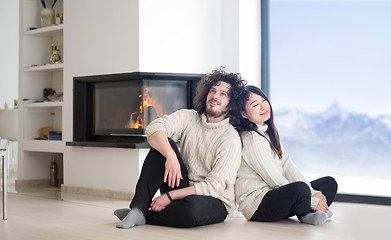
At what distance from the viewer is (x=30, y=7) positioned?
18.9 feet

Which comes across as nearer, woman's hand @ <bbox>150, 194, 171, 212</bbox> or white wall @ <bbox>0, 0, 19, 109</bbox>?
woman's hand @ <bbox>150, 194, 171, 212</bbox>

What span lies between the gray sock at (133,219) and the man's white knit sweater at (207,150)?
34 cm

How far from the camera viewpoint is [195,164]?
3.17 metres

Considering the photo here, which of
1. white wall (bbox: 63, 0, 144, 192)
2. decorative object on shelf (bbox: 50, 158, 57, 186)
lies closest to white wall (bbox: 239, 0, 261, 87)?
white wall (bbox: 63, 0, 144, 192)

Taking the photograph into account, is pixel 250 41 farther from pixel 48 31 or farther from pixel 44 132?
pixel 44 132

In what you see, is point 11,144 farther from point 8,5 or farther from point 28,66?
point 28,66

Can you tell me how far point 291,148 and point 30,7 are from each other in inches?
120

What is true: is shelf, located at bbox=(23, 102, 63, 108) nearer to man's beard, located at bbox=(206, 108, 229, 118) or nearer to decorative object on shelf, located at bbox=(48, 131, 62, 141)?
decorative object on shelf, located at bbox=(48, 131, 62, 141)

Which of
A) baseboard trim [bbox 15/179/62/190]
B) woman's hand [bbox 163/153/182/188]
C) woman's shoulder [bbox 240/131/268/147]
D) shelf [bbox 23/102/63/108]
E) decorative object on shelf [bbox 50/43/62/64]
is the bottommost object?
baseboard trim [bbox 15/179/62/190]

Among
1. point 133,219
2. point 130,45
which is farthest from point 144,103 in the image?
point 133,219

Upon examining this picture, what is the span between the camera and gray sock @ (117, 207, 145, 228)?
300 cm

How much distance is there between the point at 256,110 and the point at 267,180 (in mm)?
436

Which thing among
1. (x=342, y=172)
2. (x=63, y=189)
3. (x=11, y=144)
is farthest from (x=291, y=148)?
(x=11, y=144)

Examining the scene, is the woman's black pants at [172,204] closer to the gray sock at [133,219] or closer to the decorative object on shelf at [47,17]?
the gray sock at [133,219]
